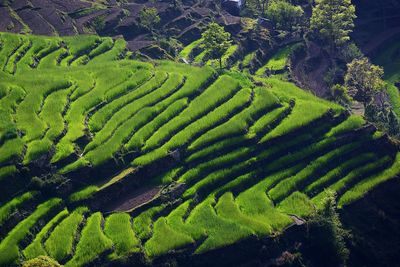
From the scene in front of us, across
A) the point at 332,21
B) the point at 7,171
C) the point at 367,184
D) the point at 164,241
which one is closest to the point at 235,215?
the point at 164,241

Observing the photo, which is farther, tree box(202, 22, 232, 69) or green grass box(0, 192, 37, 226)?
tree box(202, 22, 232, 69)

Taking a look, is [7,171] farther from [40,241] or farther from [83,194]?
[40,241]

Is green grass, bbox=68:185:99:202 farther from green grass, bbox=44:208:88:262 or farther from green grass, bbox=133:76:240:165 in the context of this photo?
green grass, bbox=133:76:240:165

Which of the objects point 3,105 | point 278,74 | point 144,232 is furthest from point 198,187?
point 278,74

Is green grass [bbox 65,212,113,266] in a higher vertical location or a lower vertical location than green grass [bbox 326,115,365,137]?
lower

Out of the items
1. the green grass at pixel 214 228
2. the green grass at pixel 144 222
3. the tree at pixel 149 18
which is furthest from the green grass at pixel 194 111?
the tree at pixel 149 18

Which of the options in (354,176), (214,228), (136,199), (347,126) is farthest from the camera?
(347,126)

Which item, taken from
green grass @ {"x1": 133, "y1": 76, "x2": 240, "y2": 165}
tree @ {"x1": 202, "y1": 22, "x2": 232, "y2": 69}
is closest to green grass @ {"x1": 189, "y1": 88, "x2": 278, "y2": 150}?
green grass @ {"x1": 133, "y1": 76, "x2": 240, "y2": 165}
